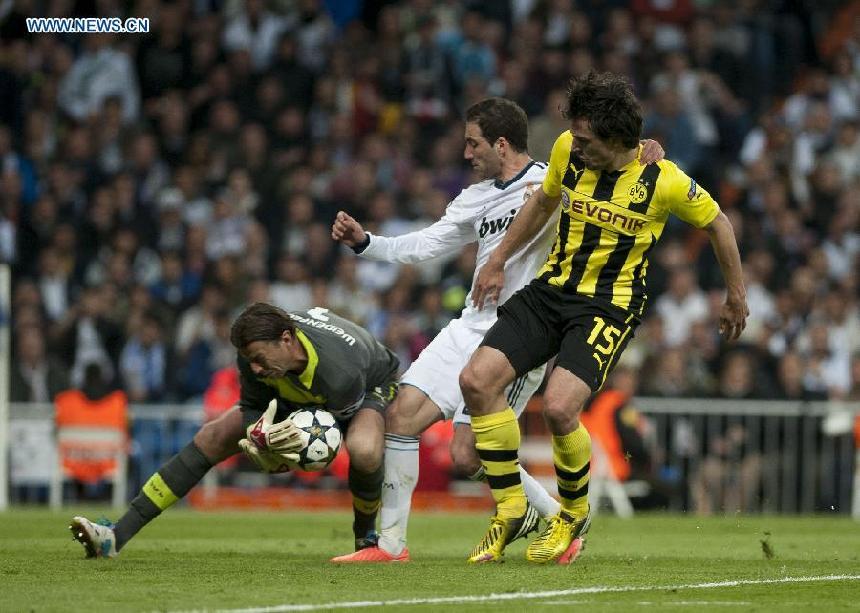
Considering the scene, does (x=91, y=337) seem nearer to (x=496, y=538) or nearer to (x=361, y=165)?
(x=361, y=165)

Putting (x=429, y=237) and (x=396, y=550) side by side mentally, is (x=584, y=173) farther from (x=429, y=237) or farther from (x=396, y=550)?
(x=396, y=550)

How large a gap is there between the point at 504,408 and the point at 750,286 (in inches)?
399

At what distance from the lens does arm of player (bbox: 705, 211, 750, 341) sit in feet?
27.9

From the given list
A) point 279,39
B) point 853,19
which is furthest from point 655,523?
point 853,19

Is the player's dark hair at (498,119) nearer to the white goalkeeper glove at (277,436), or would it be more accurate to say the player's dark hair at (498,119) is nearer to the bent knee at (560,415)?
the bent knee at (560,415)

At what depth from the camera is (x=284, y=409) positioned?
903 cm

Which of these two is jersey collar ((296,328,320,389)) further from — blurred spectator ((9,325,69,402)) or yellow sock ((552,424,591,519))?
blurred spectator ((9,325,69,402))

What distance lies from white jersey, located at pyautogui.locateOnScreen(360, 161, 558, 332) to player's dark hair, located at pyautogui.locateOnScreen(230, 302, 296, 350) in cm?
108

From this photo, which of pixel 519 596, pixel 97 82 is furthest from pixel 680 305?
pixel 519 596

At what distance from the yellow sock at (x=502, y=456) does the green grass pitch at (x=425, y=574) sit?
339 millimetres

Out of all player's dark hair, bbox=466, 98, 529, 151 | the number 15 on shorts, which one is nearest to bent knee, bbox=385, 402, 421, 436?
the number 15 on shorts

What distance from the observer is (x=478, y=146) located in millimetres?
9500

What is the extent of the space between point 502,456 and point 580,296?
942mm

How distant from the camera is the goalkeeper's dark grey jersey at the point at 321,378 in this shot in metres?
8.88
